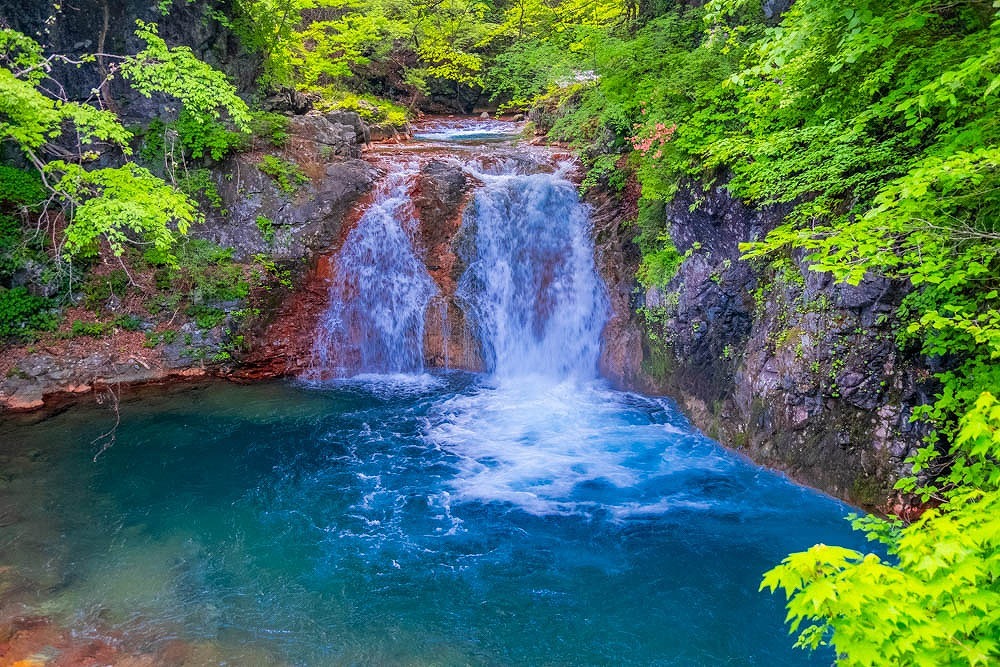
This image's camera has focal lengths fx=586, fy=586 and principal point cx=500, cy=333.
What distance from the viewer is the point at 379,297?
11.6 m

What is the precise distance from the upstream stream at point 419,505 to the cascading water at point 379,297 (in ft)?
0.14

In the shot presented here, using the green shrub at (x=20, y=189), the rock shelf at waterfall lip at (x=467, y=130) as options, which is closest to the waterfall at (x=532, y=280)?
the rock shelf at waterfall lip at (x=467, y=130)

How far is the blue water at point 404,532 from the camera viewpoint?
5.07m

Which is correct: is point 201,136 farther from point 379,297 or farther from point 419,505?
point 419,505

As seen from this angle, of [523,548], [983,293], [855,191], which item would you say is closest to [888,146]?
[855,191]

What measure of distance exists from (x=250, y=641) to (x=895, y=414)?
656 centimetres

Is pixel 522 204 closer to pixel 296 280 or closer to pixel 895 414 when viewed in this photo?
pixel 296 280

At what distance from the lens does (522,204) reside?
11.6 m

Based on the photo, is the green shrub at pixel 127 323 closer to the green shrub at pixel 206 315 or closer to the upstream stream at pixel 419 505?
the green shrub at pixel 206 315

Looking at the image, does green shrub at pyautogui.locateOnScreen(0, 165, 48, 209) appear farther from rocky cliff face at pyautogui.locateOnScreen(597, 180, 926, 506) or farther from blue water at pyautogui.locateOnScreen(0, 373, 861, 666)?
rocky cliff face at pyautogui.locateOnScreen(597, 180, 926, 506)

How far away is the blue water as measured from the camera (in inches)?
200

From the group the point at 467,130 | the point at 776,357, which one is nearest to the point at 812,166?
the point at 776,357

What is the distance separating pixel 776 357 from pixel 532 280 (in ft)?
17.2

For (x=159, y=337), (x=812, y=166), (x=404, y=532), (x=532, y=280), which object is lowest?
(x=404, y=532)
